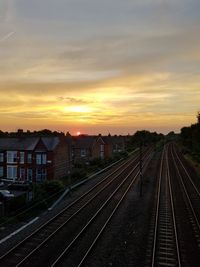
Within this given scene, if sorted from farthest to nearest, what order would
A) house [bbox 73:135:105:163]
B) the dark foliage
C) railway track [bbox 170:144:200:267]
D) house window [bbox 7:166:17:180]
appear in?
house [bbox 73:135:105:163], the dark foliage, house window [bbox 7:166:17:180], railway track [bbox 170:144:200:267]

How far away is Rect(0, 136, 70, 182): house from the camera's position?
61.0 metres

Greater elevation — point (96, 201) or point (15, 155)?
point (15, 155)

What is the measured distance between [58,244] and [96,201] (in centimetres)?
1491

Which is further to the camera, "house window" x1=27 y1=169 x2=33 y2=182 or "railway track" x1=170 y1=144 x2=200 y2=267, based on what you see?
"house window" x1=27 y1=169 x2=33 y2=182

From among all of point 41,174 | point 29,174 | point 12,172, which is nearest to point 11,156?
point 12,172

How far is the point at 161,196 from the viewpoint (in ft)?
128

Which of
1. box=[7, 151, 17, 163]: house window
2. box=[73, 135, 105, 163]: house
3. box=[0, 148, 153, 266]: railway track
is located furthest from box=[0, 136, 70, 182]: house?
box=[73, 135, 105, 163]: house

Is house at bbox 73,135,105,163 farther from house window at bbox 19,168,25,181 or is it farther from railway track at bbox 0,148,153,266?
railway track at bbox 0,148,153,266

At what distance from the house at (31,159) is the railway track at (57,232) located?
20.0 metres

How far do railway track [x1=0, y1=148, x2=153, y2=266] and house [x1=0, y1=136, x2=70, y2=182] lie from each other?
20045 mm

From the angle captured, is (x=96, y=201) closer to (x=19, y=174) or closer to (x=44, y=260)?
(x=44, y=260)

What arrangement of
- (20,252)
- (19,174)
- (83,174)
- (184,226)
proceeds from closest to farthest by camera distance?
(20,252)
(184,226)
(83,174)
(19,174)

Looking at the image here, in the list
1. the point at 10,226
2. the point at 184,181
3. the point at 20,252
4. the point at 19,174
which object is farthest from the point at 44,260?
the point at 19,174

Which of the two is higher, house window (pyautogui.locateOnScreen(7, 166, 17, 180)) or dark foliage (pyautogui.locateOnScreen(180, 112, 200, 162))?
dark foliage (pyautogui.locateOnScreen(180, 112, 200, 162))
